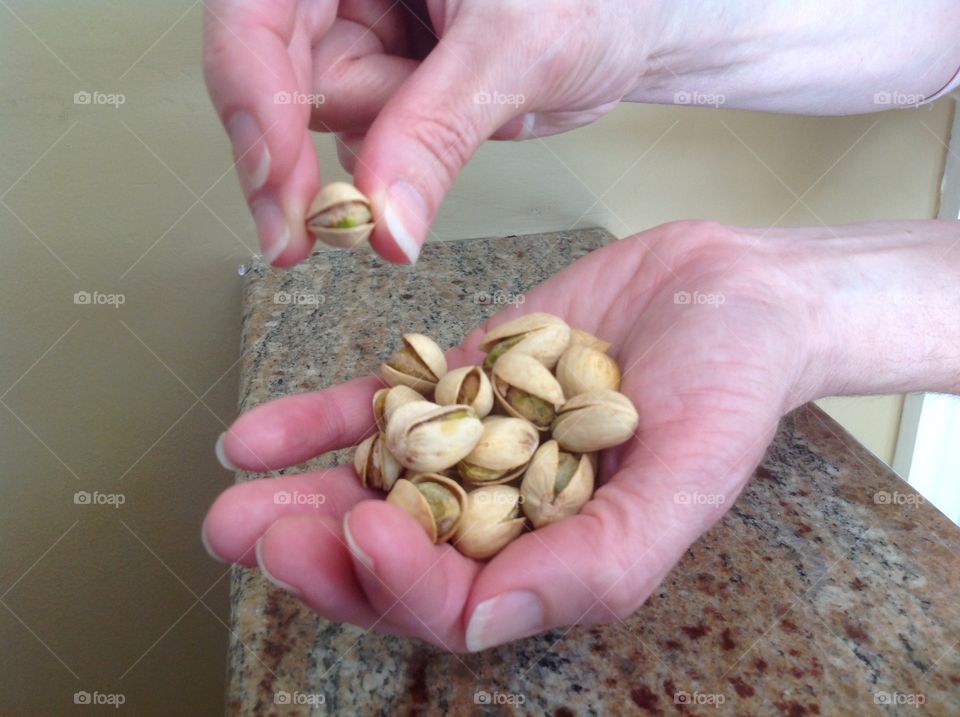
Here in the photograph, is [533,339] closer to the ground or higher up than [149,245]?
closer to the ground

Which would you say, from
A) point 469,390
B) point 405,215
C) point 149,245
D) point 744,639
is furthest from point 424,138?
point 149,245

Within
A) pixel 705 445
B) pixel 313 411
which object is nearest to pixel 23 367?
pixel 313 411

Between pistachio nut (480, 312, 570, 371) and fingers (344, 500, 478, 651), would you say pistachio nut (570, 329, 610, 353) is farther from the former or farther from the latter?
fingers (344, 500, 478, 651)

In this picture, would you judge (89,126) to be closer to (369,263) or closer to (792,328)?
(369,263)

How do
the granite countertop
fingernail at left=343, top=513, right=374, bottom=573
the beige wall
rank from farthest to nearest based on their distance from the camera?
the beige wall
the granite countertop
fingernail at left=343, top=513, right=374, bottom=573

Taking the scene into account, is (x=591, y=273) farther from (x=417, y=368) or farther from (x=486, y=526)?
(x=486, y=526)

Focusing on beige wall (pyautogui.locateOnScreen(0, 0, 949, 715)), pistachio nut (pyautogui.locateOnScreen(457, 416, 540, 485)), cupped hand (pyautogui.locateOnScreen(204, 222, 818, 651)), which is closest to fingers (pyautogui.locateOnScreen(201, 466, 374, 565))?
cupped hand (pyautogui.locateOnScreen(204, 222, 818, 651))

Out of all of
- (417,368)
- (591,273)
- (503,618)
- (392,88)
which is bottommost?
(503,618)
